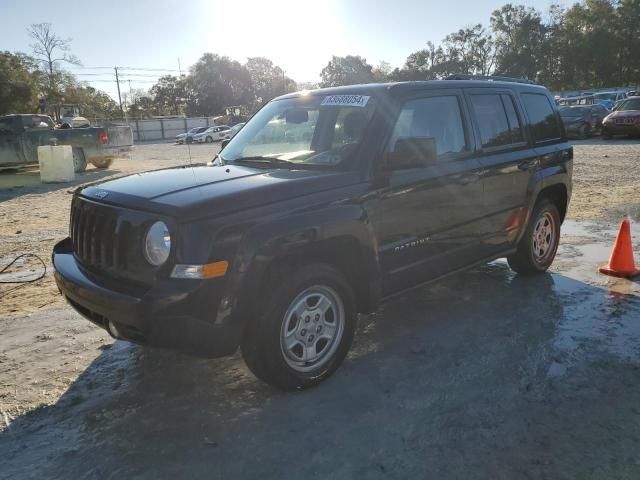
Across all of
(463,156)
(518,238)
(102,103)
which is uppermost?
(102,103)

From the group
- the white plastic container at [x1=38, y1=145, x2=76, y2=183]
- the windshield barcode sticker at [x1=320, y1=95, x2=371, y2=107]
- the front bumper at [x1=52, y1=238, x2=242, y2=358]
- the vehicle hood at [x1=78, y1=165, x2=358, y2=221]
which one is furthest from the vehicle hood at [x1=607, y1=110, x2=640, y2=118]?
the front bumper at [x1=52, y1=238, x2=242, y2=358]

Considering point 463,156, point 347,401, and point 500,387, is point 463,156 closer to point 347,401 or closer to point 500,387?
point 500,387

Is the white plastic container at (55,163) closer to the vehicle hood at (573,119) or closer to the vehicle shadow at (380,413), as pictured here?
the vehicle shadow at (380,413)

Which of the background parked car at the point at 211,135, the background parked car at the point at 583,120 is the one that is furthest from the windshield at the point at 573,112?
the background parked car at the point at 211,135

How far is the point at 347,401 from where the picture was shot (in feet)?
10.7

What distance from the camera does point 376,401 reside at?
3.24 metres

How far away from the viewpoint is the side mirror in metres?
3.62

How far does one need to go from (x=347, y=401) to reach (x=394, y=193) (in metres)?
1.44

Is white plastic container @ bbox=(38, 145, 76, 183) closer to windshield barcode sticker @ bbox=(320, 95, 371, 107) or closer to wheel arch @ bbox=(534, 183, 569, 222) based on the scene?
windshield barcode sticker @ bbox=(320, 95, 371, 107)

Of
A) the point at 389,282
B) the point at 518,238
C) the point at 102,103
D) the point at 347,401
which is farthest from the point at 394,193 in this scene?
the point at 102,103

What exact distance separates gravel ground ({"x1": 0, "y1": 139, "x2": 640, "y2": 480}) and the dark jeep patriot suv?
1.32 feet

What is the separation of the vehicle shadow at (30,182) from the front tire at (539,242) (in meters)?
10.4

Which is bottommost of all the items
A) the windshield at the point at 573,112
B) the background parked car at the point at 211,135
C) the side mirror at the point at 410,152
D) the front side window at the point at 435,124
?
the side mirror at the point at 410,152

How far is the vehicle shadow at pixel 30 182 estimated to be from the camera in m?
12.9
